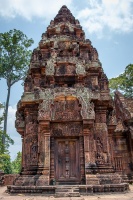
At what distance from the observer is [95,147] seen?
8477 mm

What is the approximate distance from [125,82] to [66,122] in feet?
47.2

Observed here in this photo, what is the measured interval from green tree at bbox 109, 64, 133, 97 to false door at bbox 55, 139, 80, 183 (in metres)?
14.4

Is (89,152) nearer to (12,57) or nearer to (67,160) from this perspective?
(67,160)

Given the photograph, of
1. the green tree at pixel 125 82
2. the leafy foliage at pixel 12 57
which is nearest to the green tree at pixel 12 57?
the leafy foliage at pixel 12 57

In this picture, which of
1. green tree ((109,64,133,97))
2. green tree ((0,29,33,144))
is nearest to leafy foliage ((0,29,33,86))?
green tree ((0,29,33,144))

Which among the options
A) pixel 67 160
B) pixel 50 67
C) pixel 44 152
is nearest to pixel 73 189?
pixel 67 160

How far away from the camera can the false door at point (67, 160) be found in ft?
26.7

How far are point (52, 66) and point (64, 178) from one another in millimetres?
5073

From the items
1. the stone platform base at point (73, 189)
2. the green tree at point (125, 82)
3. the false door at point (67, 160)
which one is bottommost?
the stone platform base at point (73, 189)

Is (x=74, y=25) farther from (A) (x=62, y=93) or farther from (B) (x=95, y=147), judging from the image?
(B) (x=95, y=147)

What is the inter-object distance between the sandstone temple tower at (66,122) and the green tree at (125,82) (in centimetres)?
1106

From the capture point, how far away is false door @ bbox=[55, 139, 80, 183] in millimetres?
8128

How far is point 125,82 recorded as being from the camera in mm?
21297

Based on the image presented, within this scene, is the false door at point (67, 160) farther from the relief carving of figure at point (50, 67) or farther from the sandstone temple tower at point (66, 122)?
the relief carving of figure at point (50, 67)
